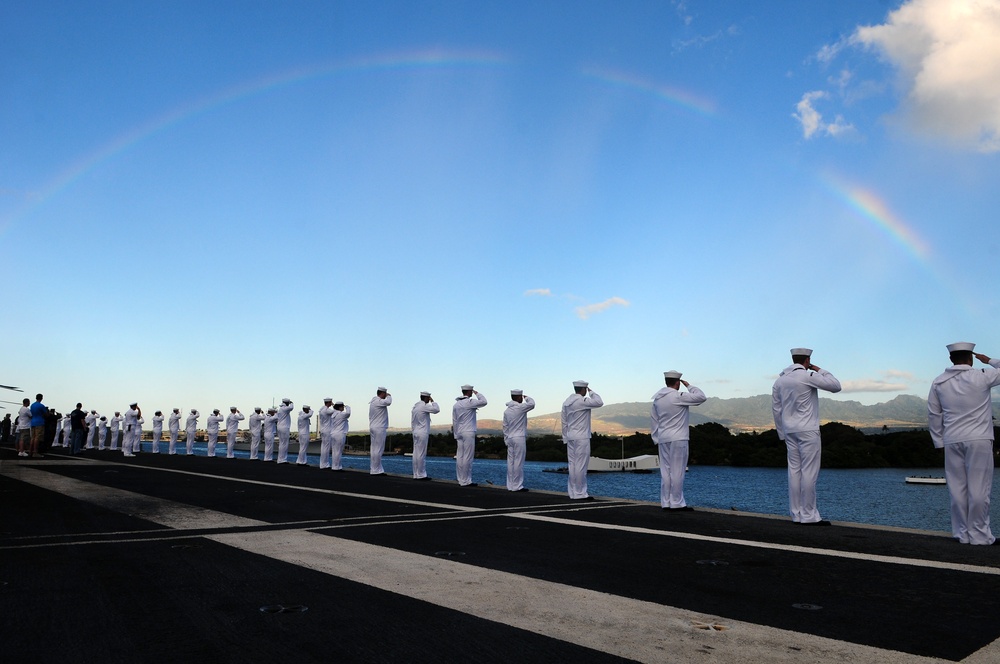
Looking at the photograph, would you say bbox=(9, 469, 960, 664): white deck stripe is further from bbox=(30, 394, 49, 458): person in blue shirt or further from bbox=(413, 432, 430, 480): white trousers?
bbox=(30, 394, 49, 458): person in blue shirt

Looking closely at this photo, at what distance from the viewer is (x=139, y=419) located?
1217 inches

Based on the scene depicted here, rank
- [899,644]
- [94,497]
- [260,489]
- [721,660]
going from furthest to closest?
[260,489] < [94,497] < [899,644] < [721,660]

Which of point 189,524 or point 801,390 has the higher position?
point 801,390

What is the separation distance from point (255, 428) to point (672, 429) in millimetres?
23431

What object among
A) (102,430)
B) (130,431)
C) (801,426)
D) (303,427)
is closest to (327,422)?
(303,427)

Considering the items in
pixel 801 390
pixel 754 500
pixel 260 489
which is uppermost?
pixel 801 390

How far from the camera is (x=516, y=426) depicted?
13.8 metres

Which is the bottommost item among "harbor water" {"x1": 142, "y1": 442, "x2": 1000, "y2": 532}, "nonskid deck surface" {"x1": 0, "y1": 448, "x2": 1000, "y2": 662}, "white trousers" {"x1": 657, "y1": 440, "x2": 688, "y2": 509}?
"harbor water" {"x1": 142, "y1": 442, "x2": 1000, "y2": 532}

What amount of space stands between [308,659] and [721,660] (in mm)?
1817

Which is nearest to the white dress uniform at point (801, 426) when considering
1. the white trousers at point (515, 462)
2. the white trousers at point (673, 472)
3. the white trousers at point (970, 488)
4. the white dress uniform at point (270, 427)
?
the white trousers at point (970, 488)

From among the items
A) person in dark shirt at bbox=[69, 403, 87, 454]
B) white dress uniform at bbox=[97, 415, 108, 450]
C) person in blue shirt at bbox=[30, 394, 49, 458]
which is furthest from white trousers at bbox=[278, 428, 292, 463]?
white dress uniform at bbox=[97, 415, 108, 450]

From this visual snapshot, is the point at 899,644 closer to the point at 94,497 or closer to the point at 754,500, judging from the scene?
the point at 94,497

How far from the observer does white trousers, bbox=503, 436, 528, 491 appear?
1325 centimetres

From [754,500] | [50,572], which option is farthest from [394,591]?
[754,500]
